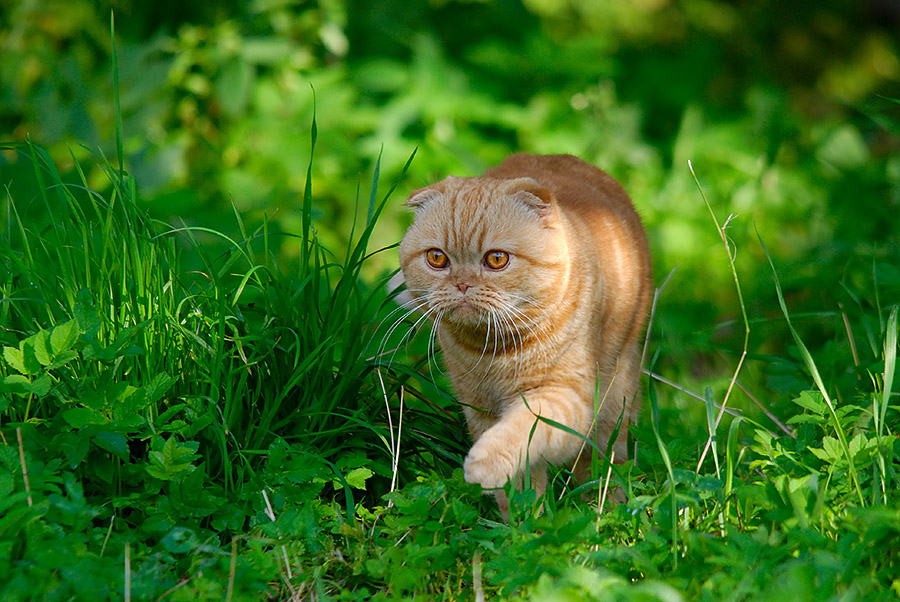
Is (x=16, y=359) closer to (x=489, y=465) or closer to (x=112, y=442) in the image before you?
(x=112, y=442)

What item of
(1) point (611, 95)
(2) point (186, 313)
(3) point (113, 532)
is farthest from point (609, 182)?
(1) point (611, 95)

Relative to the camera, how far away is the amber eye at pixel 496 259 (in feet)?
8.18

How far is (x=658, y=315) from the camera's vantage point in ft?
14.1

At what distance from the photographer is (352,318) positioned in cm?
259

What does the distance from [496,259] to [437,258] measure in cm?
19

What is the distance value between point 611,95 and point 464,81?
1027mm

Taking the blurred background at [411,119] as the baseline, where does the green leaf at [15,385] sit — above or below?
below

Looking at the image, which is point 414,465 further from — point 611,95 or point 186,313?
point 611,95

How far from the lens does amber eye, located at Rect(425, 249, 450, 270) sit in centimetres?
257

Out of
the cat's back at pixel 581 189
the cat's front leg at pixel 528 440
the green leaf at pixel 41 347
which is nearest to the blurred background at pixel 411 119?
the cat's back at pixel 581 189

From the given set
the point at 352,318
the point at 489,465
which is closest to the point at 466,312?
the point at 352,318

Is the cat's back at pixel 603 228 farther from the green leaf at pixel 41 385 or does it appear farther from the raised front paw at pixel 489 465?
the green leaf at pixel 41 385

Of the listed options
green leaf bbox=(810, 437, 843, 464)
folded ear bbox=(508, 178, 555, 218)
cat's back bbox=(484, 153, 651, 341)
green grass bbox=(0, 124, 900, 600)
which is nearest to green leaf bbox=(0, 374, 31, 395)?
green grass bbox=(0, 124, 900, 600)

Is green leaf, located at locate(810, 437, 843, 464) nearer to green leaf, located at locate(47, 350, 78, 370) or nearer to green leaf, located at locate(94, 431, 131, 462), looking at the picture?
green leaf, located at locate(94, 431, 131, 462)
